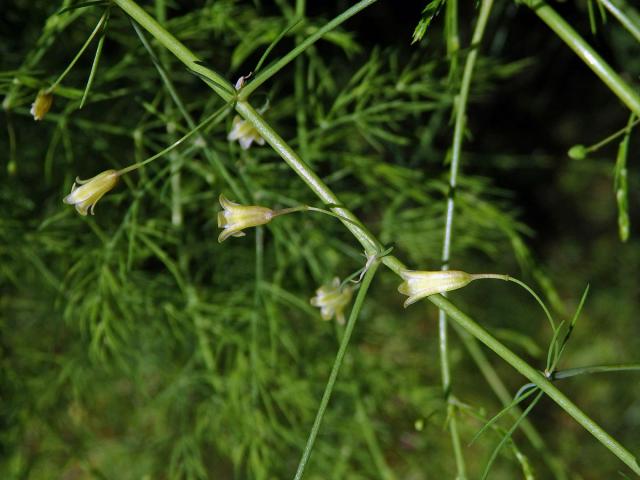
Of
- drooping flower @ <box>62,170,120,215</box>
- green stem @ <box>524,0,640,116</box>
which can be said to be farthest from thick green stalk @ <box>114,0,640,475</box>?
green stem @ <box>524,0,640,116</box>

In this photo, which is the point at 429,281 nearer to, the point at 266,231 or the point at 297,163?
the point at 297,163

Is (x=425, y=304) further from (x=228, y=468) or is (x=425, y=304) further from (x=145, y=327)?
(x=145, y=327)

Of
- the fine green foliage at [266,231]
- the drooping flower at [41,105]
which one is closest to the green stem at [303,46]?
the fine green foliage at [266,231]

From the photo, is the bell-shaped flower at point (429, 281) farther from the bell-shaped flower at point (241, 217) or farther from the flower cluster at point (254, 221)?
the bell-shaped flower at point (241, 217)

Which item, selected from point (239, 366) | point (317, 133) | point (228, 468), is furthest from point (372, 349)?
point (317, 133)

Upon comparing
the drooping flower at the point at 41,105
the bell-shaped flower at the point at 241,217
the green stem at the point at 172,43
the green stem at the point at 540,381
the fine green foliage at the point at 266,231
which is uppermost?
the green stem at the point at 172,43

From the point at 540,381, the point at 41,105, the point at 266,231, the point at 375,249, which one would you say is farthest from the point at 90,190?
the point at 266,231

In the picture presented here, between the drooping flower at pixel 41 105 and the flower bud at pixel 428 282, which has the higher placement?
the drooping flower at pixel 41 105
